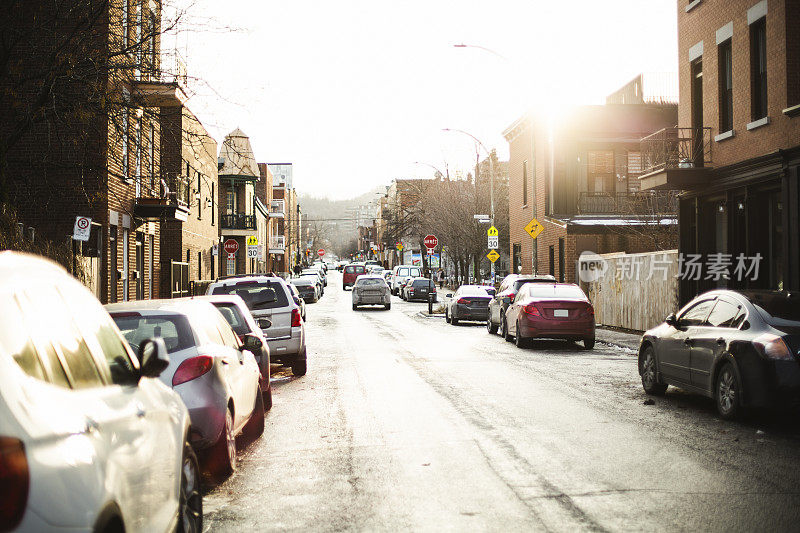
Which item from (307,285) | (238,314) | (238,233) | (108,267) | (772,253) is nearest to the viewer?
(238,314)

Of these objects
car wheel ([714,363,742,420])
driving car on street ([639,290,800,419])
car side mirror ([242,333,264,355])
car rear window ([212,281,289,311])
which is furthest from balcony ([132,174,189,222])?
car wheel ([714,363,742,420])

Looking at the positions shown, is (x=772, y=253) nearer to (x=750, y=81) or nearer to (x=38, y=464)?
(x=750, y=81)

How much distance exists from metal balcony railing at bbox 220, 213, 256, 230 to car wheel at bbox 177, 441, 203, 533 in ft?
190

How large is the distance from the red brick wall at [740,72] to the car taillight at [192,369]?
594 inches

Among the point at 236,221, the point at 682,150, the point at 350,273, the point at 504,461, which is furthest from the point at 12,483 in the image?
the point at 350,273

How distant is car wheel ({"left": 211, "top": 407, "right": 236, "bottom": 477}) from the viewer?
23.6ft

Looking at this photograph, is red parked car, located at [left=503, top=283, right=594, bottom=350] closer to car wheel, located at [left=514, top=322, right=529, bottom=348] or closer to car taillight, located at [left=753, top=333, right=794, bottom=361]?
car wheel, located at [left=514, top=322, right=529, bottom=348]

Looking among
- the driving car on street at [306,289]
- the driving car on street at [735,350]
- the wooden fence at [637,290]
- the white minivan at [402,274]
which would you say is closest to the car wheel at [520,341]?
the wooden fence at [637,290]

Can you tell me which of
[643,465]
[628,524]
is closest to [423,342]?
[643,465]

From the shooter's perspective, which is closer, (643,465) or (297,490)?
(297,490)

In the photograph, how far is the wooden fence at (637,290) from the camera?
23188mm

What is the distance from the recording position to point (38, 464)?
270cm

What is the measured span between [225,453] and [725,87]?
61.2 ft

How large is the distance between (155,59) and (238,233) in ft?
160
